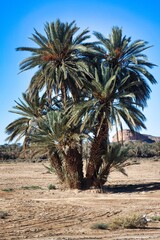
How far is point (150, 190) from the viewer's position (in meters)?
21.4

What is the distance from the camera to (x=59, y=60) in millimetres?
22281

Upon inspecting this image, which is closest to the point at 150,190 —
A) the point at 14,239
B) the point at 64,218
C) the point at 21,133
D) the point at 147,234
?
the point at 21,133

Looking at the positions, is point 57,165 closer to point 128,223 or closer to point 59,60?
point 59,60

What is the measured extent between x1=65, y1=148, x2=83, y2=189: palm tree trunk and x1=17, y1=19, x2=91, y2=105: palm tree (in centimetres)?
304

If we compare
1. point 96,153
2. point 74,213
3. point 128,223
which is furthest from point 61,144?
point 128,223

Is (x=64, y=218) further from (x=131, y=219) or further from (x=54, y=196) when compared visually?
(x=54, y=196)

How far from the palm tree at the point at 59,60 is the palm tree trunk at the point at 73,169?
120 inches

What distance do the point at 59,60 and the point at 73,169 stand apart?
6.23m

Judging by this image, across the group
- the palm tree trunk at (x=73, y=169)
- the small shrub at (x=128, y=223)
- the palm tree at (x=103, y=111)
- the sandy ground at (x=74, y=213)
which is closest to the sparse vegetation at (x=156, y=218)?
the sandy ground at (x=74, y=213)

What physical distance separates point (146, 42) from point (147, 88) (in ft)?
8.87

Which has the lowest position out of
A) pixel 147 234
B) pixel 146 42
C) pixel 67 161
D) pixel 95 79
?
pixel 147 234

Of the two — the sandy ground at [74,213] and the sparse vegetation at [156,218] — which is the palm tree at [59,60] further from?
the sparse vegetation at [156,218]

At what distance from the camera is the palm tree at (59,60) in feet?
70.9

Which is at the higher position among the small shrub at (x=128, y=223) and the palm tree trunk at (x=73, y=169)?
the palm tree trunk at (x=73, y=169)
